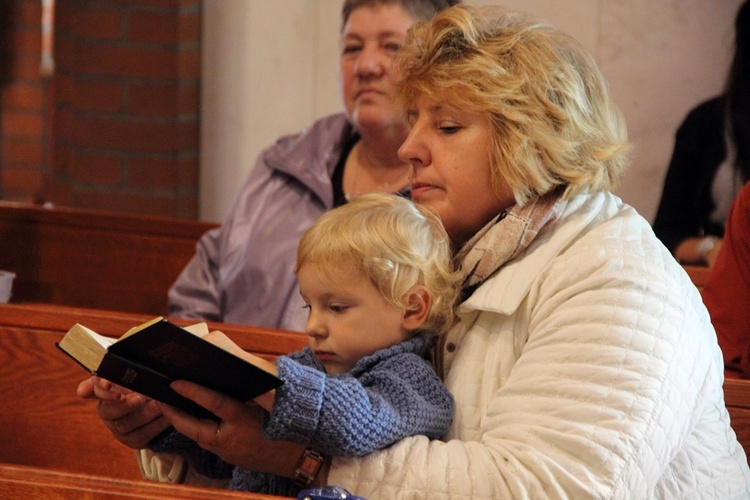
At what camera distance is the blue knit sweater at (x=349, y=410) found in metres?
1.41

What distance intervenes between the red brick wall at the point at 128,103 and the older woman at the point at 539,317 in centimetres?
274

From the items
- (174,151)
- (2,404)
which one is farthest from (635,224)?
(174,151)

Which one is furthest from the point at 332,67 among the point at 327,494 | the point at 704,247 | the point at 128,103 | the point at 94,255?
the point at 327,494

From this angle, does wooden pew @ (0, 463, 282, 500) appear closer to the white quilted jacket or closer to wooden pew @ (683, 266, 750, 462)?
the white quilted jacket

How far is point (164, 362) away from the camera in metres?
1.40

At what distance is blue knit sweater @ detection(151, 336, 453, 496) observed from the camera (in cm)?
141

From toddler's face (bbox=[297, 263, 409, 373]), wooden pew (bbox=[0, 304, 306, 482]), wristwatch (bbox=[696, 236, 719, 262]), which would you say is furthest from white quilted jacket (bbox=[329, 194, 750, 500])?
wristwatch (bbox=[696, 236, 719, 262])

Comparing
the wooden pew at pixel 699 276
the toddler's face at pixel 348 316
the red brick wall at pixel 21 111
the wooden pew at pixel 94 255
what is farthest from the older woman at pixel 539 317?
the red brick wall at pixel 21 111

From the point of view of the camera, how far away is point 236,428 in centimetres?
150

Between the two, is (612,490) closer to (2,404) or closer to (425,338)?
(425,338)

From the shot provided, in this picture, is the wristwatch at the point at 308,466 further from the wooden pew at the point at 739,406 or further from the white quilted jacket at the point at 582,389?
the wooden pew at the point at 739,406

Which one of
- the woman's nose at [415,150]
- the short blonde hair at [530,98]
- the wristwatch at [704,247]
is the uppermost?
the short blonde hair at [530,98]

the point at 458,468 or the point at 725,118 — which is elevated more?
the point at 725,118

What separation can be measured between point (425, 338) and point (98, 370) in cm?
56
